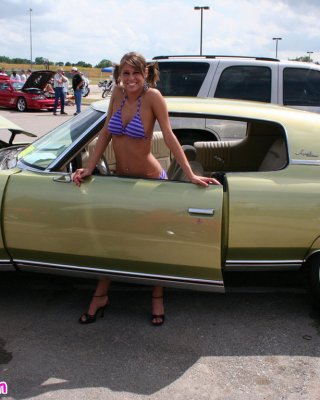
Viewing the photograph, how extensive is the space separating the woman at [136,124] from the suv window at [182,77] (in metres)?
3.71

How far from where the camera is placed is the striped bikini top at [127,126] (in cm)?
292

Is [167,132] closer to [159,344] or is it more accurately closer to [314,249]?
[314,249]

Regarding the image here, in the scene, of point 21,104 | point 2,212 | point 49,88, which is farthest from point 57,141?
point 49,88

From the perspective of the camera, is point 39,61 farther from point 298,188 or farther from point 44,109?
point 298,188

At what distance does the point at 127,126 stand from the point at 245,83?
161 inches

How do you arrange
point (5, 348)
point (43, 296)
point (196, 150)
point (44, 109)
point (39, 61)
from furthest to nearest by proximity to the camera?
point (39, 61)
point (44, 109)
point (196, 150)
point (43, 296)
point (5, 348)

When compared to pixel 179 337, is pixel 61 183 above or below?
above

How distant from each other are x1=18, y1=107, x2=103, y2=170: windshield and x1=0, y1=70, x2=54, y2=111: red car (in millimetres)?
15736

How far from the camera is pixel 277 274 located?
4.03 m

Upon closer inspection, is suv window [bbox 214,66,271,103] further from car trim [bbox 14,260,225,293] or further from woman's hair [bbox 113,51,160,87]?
car trim [bbox 14,260,225,293]

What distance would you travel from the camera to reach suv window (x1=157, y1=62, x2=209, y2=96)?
6.61 meters

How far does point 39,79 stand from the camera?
19.1 metres

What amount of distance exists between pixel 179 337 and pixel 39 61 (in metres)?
98.4

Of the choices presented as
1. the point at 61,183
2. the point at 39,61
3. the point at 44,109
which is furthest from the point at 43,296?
the point at 39,61
